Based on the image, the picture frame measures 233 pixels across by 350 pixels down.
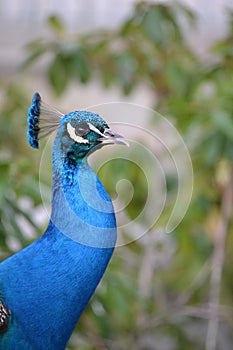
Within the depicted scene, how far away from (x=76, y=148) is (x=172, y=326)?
110 centimetres

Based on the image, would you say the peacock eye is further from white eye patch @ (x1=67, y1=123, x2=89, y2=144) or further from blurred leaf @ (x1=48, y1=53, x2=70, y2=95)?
blurred leaf @ (x1=48, y1=53, x2=70, y2=95)

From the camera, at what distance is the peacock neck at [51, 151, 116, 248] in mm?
963

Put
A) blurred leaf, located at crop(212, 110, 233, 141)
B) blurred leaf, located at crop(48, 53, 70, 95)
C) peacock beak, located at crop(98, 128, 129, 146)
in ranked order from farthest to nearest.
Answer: blurred leaf, located at crop(48, 53, 70, 95) < blurred leaf, located at crop(212, 110, 233, 141) < peacock beak, located at crop(98, 128, 129, 146)

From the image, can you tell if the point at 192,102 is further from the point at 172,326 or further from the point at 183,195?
the point at 172,326

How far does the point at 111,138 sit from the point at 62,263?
0.66ft

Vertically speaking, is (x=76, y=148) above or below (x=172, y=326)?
below

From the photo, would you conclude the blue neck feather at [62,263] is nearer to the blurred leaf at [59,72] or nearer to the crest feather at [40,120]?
the crest feather at [40,120]

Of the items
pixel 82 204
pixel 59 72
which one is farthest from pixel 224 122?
pixel 82 204

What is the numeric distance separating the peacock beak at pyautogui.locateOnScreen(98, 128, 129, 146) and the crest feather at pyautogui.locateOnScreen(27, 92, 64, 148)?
0.08 meters

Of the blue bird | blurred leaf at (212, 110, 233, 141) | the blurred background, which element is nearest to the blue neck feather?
the blue bird

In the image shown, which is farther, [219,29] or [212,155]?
[219,29]

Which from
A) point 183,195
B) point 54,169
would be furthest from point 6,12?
point 54,169

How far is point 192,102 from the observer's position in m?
1.83

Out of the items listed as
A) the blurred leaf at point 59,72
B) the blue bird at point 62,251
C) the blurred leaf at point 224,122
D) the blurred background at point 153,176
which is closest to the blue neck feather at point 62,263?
the blue bird at point 62,251
